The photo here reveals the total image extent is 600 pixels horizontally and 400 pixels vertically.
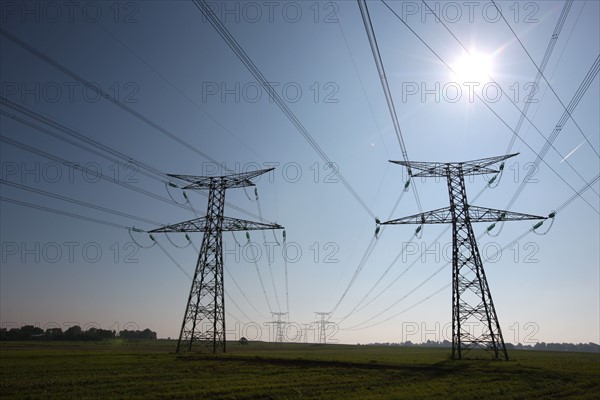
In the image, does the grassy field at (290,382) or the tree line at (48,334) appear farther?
the tree line at (48,334)

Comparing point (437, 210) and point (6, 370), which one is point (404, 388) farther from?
point (6, 370)

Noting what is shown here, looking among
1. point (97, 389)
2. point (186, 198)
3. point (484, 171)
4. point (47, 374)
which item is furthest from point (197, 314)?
point (484, 171)

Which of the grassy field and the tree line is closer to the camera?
the grassy field

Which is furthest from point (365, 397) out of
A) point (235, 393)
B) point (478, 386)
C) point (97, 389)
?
point (97, 389)

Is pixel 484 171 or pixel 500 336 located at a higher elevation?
pixel 484 171

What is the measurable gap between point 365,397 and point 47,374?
2269 cm

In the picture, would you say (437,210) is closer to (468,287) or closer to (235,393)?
(468,287)

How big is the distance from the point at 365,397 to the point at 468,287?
88.3 ft

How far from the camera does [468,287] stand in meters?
45.0

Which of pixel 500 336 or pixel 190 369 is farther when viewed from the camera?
pixel 500 336

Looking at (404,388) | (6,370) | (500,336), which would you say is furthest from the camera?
(500,336)

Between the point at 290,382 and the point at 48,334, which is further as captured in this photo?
the point at 48,334

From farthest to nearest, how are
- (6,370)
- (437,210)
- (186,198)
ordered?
(186,198) < (437,210) < (6,370)

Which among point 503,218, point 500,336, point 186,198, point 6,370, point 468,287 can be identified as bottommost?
point 6,370
